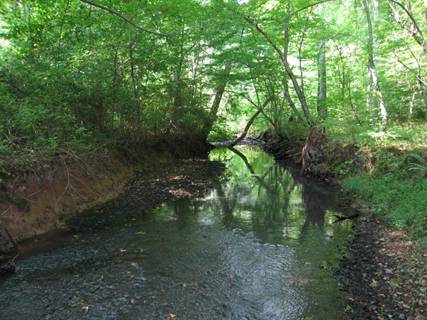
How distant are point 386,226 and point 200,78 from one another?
Result: 41.6ft

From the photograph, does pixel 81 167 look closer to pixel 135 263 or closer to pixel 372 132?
pixel 135 263

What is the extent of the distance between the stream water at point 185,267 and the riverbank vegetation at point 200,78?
2.19 metres

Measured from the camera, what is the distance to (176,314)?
4.53 meters

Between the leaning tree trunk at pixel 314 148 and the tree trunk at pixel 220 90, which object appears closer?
the leaning tree trunk at pixel 314 148

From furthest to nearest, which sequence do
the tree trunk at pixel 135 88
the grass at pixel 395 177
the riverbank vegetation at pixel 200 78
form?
1. the tree trunk at pixel 135 88
2. the riverbank vegetation at pixel 200 78
3. the grass at pixel 395 177

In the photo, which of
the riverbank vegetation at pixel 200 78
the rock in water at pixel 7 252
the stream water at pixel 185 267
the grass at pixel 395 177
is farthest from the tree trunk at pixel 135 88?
the grass at pixel 395 177

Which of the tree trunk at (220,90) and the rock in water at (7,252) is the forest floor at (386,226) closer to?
the rock in water at (7,252)

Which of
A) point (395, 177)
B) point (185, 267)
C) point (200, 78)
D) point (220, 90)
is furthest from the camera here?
point (220, 90)

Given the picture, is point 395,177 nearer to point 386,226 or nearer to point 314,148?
point 386,226

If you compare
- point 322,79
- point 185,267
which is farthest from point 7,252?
point 322,79

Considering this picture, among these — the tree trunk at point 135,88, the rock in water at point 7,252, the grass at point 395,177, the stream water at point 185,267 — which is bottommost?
the stream water at point 185,267

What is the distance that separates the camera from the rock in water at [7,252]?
536 cm

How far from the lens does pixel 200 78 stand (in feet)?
56.9

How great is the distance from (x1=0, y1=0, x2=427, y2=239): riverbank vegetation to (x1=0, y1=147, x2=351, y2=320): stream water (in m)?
2.19
